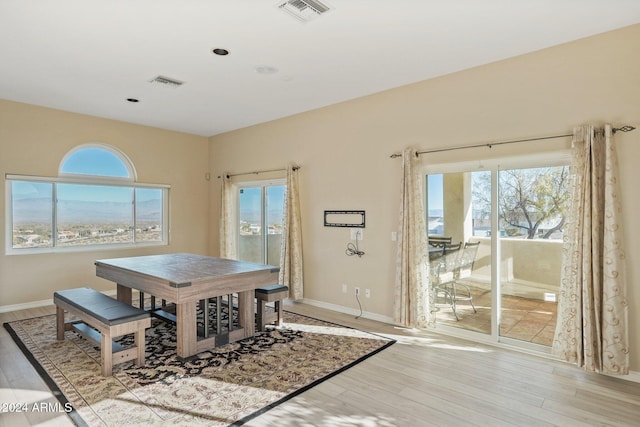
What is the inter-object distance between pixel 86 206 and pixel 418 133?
5100 mm

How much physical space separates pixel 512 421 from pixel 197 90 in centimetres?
449

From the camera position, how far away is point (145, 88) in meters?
4.35

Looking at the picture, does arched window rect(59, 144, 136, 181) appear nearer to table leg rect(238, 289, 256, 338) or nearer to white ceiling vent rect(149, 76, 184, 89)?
white ceiling vent rect(149, 76, 184, 89)

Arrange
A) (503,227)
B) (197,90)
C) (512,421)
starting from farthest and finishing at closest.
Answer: (197,90)
(503,227)
(512,421)

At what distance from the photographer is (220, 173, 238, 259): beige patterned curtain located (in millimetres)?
6520

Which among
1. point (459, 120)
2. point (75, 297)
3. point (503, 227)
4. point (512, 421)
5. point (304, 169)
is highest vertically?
point (459, 120)

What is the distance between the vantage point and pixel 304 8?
2643 mm

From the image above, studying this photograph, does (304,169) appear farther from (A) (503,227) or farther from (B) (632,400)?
(B) (632,400)

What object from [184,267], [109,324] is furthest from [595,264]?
[109,324]

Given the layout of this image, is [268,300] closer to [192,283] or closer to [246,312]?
[246,312]

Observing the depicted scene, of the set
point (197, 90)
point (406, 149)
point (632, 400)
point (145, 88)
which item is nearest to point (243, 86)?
point (197, 90)

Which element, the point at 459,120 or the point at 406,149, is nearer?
the point at 459,120

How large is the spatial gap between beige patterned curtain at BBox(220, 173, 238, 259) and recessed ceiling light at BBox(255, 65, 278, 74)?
3075 millimetres

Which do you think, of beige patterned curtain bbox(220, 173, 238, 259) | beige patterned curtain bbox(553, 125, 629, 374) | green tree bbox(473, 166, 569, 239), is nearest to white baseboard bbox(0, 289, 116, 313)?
beige patterned curtain bbox(220, 173, 238, 259)
